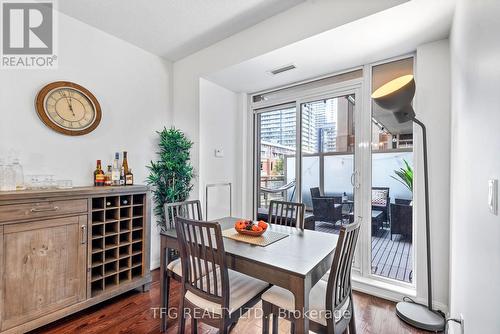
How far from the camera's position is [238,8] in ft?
7.38

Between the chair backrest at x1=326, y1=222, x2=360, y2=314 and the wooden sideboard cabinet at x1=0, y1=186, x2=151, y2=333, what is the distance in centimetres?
196

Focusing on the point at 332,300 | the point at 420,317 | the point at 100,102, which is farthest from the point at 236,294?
the point at 100,102

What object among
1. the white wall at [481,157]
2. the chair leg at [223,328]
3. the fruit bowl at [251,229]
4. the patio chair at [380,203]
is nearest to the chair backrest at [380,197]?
the patio chair at [380,203]

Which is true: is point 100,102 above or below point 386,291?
above

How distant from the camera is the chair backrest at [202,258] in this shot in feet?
4.72

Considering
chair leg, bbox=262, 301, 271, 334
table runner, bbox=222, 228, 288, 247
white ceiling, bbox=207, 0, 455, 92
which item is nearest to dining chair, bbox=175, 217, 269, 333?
chair leg, bbox=262, 301, 271, 334

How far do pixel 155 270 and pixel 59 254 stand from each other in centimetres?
127

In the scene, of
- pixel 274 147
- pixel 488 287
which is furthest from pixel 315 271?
pixel 274 147

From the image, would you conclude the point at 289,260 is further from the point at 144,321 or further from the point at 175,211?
the point at 144,321

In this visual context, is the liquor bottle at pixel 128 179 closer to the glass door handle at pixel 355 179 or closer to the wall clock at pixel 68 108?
the wall clock at pixel 68 108

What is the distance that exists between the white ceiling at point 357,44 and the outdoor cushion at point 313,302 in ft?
6.68

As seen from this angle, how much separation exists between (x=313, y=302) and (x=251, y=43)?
2403 mm

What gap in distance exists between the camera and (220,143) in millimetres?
3426

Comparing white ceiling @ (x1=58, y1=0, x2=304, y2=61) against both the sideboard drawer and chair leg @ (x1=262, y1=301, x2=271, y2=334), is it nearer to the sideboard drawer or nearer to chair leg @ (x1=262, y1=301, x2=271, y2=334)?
the sideboard drawer
